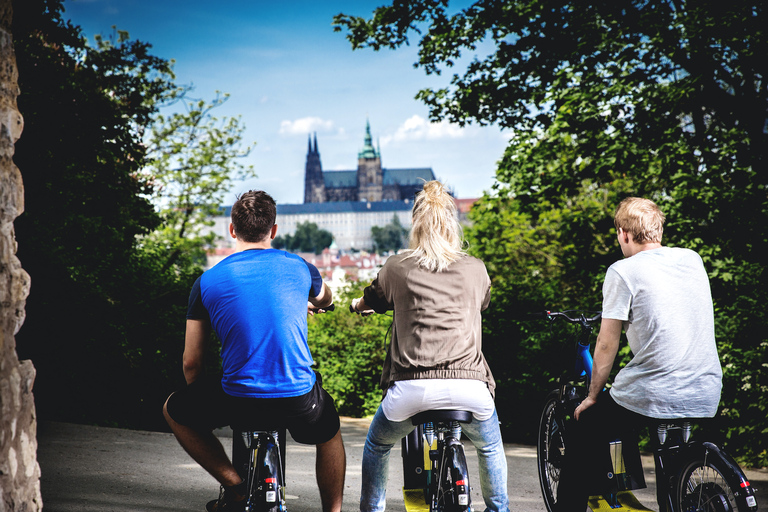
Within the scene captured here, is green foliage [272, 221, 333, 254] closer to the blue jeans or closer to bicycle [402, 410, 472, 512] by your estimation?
the blue jeans

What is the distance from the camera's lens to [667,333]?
9.99ft

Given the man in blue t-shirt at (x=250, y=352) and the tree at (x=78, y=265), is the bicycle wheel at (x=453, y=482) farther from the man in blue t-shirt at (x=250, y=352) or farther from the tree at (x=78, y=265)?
the tree at (x=78, y=265)

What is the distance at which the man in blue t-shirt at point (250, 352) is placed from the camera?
2.95 meters

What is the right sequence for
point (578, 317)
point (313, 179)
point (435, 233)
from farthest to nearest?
point (313, 179), point (578, 317), point (435, 233)

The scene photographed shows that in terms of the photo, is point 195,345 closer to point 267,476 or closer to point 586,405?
point 267,476

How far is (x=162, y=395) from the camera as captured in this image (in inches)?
306

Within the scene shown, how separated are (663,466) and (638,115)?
665 centimetres

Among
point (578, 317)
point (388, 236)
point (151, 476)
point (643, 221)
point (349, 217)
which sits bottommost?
point (151, 476)

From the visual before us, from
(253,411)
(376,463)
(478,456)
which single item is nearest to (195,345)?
(253,411)

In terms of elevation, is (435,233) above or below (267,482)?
above

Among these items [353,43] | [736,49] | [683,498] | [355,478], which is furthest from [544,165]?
[683,498]

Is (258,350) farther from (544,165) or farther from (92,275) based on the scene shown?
(544,165)

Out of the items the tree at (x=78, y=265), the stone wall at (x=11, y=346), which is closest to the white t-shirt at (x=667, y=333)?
the stone wall at (x=11, y=346)

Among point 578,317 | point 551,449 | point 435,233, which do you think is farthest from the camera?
point 551,449
